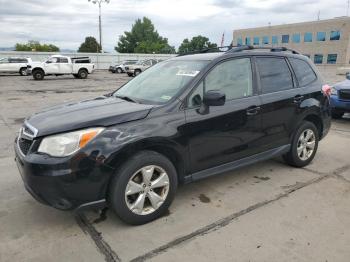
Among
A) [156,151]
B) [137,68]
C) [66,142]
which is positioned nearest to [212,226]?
[156,151]

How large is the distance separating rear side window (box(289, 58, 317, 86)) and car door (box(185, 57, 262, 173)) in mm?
965

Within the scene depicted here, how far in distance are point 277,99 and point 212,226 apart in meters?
1.94

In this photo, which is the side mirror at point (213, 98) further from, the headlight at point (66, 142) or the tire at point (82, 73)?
the tire at point (82, 73)

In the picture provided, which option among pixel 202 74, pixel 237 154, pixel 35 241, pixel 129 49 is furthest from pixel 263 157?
pixel 129 49

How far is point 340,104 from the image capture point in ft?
26.8

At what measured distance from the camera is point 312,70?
4996 millimetres

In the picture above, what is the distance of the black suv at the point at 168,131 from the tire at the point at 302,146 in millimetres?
16

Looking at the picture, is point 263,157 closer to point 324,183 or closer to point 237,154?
point 237,154

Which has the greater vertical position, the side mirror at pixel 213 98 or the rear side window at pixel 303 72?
the rear side window at pixel 303 72

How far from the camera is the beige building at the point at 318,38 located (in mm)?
59812

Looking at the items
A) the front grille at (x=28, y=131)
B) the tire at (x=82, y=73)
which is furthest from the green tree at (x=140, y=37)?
the front grille at (x=28, y=131)

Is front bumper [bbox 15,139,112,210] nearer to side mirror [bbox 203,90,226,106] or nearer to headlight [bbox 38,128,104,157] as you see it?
headlight [bbox 38,128,104,157]

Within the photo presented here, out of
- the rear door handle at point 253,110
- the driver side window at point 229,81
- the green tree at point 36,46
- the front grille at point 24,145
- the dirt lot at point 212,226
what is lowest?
the dirt lot at point 212,226

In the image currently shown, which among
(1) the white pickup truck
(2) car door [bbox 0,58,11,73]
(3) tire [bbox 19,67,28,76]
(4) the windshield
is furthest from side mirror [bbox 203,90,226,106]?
(2) car door [bbox 0,58,11,73]
